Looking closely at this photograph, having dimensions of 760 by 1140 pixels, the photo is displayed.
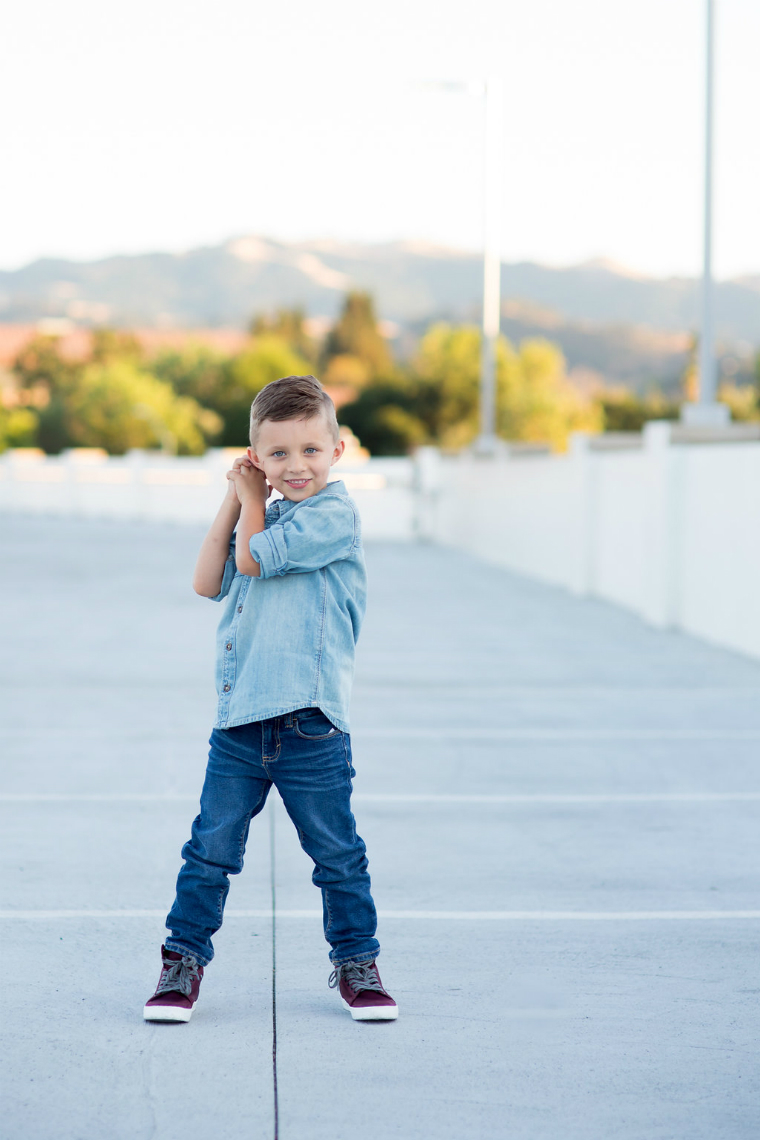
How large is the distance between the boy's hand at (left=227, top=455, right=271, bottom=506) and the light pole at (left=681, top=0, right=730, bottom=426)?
1063cm

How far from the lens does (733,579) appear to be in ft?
37.1

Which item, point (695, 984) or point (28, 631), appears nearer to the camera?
point (695, 984)

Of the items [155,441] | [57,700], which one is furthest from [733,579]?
[155,441]

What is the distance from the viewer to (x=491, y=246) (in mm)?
27391

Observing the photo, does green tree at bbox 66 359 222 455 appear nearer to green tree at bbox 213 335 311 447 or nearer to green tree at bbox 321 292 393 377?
green tree at bbox 213 335 311 447

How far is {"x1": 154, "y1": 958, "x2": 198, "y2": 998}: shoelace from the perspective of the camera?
11.4 ft

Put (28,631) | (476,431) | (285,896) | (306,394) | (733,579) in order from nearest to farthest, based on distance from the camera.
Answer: (306,394) → (285,896) → (733,579) → (28,631) → (476,431)

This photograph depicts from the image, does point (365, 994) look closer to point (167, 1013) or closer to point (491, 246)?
point (167, 1013)

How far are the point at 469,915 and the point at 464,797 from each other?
1681 millimetres

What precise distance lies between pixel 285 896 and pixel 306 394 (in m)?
1.88

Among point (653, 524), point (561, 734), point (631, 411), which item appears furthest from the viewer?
point (631, 411)

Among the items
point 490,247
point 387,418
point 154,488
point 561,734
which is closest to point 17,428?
point 387,418

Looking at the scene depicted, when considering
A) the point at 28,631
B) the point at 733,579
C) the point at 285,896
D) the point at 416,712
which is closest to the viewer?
the point at 285,896

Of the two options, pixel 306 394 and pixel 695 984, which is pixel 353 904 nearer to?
pixel 695 984
